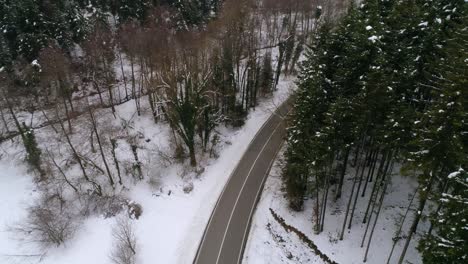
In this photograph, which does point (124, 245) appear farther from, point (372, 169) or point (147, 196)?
point (372, 169)

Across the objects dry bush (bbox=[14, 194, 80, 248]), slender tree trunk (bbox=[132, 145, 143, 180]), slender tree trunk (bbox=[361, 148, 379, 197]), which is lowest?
dry bush (bbox=[14, 194, 80, 248])

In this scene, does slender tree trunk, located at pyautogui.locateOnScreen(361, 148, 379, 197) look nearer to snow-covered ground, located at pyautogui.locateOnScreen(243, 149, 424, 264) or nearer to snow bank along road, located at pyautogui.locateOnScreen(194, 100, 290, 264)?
snow-covered ground, located at pyautogui.locateOnScreen(243, 149, 424, 264)

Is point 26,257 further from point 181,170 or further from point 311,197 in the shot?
point 311,197

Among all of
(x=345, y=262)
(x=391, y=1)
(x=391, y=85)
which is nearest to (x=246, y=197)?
(x=345, y=262)

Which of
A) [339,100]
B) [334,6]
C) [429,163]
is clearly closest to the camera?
[429,163]

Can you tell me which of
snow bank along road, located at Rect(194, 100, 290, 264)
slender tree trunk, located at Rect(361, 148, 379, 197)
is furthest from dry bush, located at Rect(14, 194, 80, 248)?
slender tree trunk, located at Rect(361, 148, 379, 197)

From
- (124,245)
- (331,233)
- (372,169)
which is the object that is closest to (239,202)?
(331,233)
